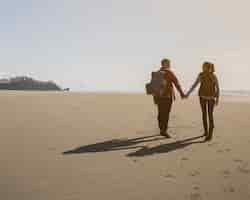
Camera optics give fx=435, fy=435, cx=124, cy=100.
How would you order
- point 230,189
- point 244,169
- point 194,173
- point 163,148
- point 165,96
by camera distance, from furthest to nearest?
1. point 165,96
2. point 163,148
3. point 244,169
4. point 194,173
5. point 230,189

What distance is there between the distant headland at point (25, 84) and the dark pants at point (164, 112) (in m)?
47.6

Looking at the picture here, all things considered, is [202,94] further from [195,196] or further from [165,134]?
[195,196]

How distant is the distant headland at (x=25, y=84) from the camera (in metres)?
57.9

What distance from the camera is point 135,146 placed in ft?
30.3

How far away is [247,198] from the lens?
5754mm

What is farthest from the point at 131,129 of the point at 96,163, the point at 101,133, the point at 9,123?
the point at 96,163

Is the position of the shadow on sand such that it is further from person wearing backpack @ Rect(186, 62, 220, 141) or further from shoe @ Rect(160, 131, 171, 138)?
person wearing backpack @ Rect(186, 62, 220, 141)

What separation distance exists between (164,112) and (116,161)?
3.38m

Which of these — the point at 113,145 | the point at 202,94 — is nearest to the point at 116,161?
the point at 113,145

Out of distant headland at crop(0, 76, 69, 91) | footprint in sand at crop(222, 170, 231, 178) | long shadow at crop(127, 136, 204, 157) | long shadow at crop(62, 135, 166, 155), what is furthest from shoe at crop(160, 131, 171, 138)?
distant headland at crop(0, 76, 69, 91)

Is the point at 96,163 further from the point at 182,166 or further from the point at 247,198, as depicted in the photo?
the point at 247,198

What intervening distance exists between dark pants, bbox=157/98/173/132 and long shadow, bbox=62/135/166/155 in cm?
36

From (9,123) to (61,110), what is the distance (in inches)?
157

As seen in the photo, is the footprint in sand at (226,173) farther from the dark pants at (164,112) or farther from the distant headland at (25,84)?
the distant headland at (25,84)
